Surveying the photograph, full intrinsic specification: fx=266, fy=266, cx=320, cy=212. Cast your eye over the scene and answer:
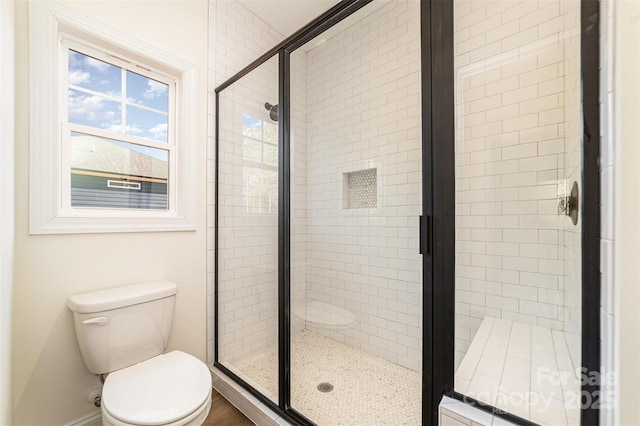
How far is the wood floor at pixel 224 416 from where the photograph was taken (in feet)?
4.88

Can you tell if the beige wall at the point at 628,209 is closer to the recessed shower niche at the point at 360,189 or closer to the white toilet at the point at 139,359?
the recessed shower niche at the point at 360,189

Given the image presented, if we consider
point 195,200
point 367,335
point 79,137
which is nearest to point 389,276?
point 367,335

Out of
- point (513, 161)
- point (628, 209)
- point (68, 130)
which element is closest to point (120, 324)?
point (68, 130)

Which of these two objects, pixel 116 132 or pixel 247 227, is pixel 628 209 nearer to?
pixel 247 227

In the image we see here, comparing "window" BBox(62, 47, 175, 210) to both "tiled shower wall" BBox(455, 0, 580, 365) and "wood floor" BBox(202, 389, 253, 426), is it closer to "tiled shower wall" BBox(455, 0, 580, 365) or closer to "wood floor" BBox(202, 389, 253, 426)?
"wood floor" BBox(202, 389, 253, 426)

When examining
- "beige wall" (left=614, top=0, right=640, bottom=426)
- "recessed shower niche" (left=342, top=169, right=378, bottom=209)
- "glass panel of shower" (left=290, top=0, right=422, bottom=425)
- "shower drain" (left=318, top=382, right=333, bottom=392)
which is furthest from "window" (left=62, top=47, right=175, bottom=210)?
"beige wall" (left=614, top=0, right=640, bottom=426)

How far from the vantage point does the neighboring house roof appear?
1.42 m

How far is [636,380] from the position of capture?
1.89 feet

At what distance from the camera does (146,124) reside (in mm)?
1669

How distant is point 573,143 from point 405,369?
4.90ft

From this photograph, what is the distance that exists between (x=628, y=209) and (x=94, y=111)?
2.21 meters

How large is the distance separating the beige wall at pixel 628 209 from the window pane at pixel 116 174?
2045 mm

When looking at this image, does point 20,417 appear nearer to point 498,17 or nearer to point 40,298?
point 40,298

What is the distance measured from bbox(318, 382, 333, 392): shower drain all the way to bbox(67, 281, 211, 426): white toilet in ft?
2.38
